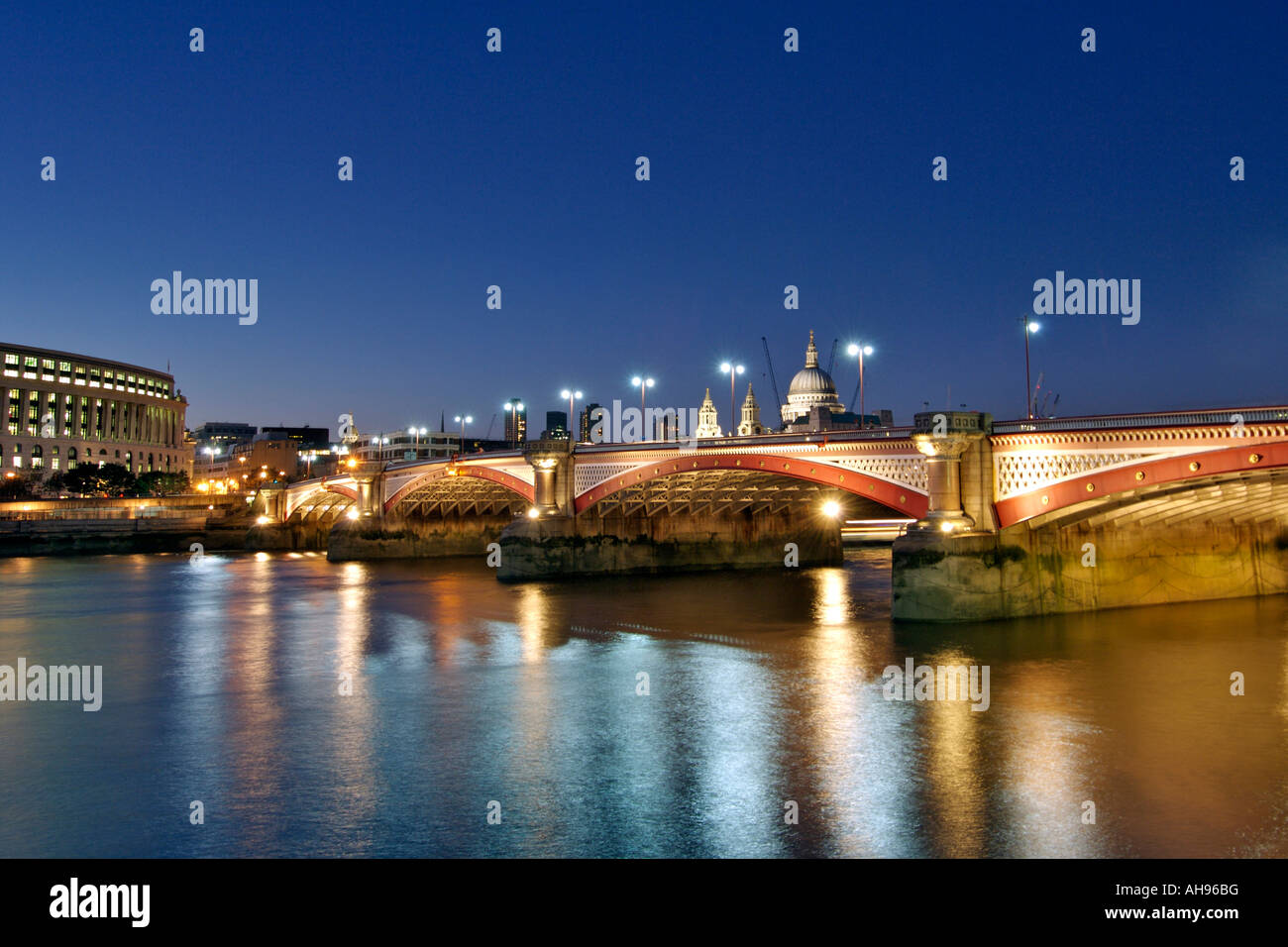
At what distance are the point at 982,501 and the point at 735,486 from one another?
68.9 ft

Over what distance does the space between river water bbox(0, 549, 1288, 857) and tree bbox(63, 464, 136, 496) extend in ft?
338

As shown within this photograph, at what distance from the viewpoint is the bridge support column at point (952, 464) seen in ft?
104

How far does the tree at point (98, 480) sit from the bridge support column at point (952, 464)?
12712 centimetres

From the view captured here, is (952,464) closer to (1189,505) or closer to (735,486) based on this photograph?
(1189,505)

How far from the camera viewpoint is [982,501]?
31.9 meters

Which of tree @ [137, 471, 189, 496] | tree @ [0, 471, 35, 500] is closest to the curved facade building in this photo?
tree @ [137, 471, 189, 496]

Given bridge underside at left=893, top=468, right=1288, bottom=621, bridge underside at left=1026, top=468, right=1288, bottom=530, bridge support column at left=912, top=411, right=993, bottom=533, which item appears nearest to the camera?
bridge underside at left=1026, top=468, right=1288, bottom=530

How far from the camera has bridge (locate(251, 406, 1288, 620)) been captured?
1123 inches

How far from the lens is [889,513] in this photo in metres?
103

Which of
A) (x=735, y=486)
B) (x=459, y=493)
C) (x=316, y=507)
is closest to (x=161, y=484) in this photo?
(x=316, y=507)

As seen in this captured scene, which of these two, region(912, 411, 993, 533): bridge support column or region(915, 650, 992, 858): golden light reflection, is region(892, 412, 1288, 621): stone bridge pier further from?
region(915, 650, 992, 858): golden light reflection

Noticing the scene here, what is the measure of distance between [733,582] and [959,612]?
2166 cm

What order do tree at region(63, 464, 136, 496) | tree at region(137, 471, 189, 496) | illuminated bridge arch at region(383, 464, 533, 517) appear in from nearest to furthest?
illuminated bridge arch at region(383, 464, 533, 517)
tree at region(63, 464, 136, 496)
tree at region(137, 471, 189, 496)

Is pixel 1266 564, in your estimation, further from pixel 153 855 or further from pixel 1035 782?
pixel 153 855
